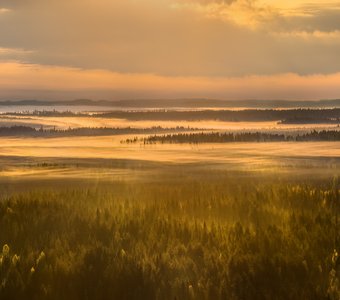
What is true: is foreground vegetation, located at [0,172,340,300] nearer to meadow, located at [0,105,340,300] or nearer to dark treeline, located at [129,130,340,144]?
meadow, located at [0,105,340,300]

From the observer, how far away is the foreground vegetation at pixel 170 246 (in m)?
7.96

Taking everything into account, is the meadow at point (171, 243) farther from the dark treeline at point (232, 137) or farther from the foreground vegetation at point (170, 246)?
the dark treeline at point (232, 137)

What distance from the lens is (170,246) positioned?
9312 millimetres

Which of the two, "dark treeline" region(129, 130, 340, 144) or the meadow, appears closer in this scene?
the meadow

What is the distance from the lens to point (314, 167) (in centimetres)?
2384

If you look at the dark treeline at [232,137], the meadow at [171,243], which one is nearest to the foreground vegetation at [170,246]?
the meadow at [171,243]

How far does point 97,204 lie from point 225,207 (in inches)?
86.7

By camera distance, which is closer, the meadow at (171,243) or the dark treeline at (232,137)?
the meadow at (171,243)

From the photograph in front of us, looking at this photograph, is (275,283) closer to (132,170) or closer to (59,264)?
(59,264)

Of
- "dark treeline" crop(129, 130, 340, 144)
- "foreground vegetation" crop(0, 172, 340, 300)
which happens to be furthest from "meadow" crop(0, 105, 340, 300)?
"dark treeline" crop(129, 130, 340, 144)

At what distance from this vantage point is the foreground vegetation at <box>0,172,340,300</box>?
7961 millimetres

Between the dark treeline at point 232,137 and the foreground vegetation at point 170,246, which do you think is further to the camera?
the dark treeline at point 232,137

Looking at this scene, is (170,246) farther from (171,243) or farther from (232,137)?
(232,137)

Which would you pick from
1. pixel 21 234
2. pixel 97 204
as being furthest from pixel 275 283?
pixel 97 204
